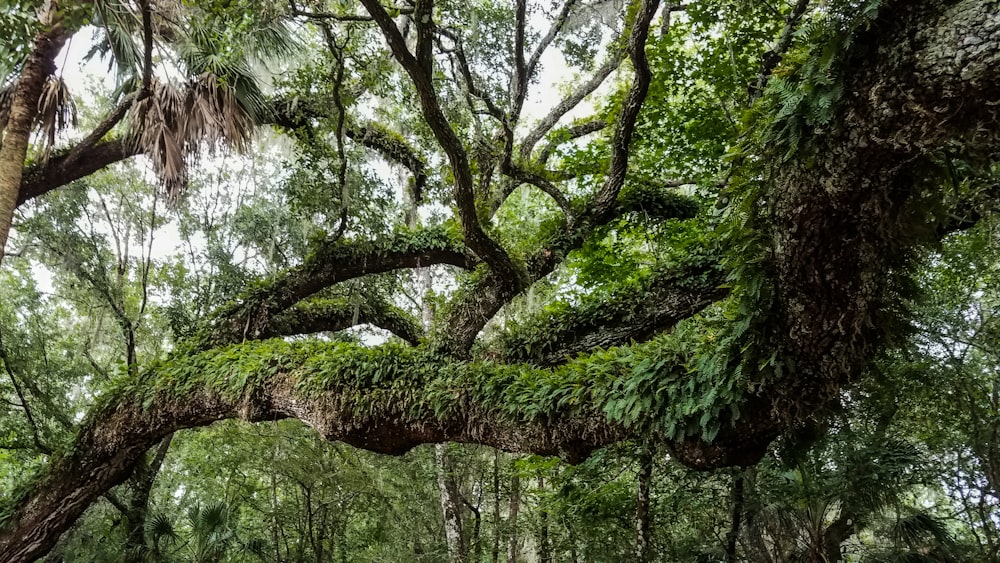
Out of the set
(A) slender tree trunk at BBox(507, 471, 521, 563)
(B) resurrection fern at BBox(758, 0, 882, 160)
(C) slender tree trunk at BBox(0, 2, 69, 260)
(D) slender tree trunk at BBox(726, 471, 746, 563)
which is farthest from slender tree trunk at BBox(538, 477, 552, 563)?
(C) slender tree trunk at BBox(0, 2, 69, 260)

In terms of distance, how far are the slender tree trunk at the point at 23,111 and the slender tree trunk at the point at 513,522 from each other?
6122 millimetres

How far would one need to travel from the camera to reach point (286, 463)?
7.84 m

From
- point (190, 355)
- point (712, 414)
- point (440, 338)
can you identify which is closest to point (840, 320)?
point (712, 414)

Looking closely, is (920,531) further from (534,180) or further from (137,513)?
(137,513)

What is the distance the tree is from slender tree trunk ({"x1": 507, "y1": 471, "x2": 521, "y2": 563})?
283 centimetres

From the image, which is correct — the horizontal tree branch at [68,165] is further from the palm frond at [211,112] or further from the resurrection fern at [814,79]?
the resurrection fern at [814,79]

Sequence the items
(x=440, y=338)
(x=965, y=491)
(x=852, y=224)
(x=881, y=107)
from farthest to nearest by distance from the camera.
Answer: (x=965, y=491) → (x=440, y=338) → (x=852, y=224) → (x=881, y=107)

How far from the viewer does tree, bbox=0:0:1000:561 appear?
2004 millimetres

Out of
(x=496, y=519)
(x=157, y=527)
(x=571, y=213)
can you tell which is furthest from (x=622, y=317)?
(x=157, y=527)

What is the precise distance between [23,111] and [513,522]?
283 inches

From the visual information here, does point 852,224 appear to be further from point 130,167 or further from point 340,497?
point 130,167

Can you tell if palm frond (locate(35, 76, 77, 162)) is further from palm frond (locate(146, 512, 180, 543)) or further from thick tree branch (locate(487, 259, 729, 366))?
thick tree branch (locate(487, 259, 729, 366))

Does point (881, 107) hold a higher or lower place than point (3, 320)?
lower

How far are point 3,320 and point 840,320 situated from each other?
9445 millimetres
